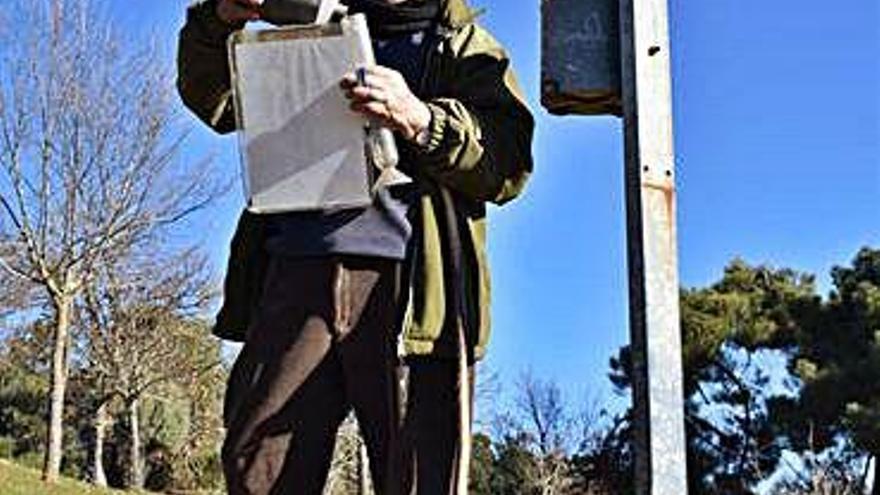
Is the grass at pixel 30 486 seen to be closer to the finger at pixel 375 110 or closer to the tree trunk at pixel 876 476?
the tree trunk at pixel 876 476

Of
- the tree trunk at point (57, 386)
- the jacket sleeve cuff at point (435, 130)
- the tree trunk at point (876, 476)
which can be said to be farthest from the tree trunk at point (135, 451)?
the jacket sleeve cuff at point (435, 130)

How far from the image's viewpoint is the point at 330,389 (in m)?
1.54

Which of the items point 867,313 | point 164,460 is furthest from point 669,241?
point 164,460

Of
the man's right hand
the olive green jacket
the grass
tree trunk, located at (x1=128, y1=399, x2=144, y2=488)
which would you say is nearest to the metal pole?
the olive green jacket

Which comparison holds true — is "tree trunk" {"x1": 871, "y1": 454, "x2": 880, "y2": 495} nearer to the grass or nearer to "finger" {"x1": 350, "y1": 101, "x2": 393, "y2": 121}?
the grass

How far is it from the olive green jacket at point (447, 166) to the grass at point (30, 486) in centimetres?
1050

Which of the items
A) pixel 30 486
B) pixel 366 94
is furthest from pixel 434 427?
pixel 30 486

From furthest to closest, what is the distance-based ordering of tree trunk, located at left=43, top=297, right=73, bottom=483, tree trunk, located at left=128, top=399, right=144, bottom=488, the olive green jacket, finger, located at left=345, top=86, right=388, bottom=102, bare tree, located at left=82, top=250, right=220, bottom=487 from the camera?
tree trunk, located at left=128, top=399, right=144, bottom=488, bare tree, located at left=82, top=250, right=220, bottom=487, tree trunk, located at left=43, top=297, right=73, bottom=483, the olive green jacket, finger, located at left=345, top=86, right=388, bottom=102

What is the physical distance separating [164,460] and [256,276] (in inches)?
897

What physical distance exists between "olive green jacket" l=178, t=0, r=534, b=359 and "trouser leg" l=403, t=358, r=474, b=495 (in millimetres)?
36

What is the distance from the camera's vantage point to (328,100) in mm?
1417

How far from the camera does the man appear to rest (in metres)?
1.51

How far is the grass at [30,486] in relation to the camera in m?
11.7

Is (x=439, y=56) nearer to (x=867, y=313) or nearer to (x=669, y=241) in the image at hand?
(x=669, y=241)
